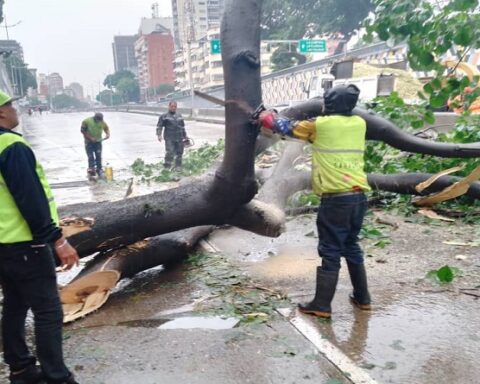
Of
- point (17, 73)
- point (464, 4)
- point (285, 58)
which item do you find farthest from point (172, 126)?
point (17, 73)

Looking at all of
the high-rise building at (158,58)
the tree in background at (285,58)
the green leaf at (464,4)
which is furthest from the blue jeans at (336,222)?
the high-rise building at (158,58)

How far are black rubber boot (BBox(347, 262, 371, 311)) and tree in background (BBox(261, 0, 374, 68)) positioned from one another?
36.3m

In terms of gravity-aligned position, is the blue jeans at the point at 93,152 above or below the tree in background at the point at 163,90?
below

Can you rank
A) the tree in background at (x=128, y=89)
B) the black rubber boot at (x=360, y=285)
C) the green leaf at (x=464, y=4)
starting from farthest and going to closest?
the tree in background at (x=128, y=89) < the green leaf at (x=464, y=4) < the black rubber boot at (x=360, y=285)

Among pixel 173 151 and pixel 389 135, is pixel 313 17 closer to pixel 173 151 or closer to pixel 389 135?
pixel 173 151

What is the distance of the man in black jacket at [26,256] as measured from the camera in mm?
2369

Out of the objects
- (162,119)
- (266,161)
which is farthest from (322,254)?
(162,119)

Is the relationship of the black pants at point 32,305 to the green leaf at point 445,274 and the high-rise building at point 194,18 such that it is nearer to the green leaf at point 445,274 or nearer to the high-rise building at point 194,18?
the green leaf at point 445,274

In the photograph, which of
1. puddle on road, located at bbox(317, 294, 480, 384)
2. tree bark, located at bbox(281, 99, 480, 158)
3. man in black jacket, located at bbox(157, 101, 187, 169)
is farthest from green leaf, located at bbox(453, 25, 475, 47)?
man in black jacket, located at bbox(157, 101, 187, 169)

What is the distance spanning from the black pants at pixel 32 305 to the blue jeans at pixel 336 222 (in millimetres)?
1778

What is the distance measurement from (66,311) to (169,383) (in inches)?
53.1

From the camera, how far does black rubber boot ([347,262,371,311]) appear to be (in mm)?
3564

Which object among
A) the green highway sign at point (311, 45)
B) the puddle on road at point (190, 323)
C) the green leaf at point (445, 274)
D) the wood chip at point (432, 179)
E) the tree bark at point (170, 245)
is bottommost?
the puddle on road at point (190, 323)

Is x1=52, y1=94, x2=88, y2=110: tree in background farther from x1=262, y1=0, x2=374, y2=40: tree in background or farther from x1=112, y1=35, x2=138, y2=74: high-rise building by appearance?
x1=262, y1=0, x2=374, y2=40: tree in background
